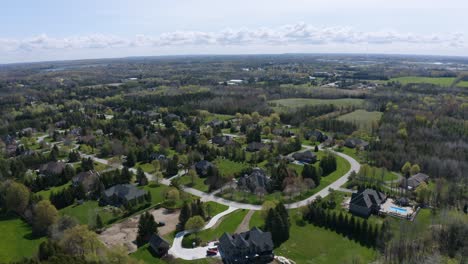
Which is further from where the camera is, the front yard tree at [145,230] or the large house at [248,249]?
the front yard tree at [145,230]

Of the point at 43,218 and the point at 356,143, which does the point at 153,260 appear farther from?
the point at 356,143

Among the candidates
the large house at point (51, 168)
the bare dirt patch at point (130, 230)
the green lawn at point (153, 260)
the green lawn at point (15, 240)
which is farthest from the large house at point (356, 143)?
the green lawn at point (15, 240)

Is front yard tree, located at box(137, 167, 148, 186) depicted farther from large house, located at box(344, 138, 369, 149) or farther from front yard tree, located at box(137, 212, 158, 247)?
large house, located at box(344, 138, 369, 149)

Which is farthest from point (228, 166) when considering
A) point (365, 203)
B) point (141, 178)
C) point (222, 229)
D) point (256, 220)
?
point (365, 203)

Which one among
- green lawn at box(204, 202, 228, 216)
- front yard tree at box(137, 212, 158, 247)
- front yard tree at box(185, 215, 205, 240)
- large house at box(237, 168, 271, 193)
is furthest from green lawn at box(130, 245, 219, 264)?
large house at box(237, 168, 271, 193)

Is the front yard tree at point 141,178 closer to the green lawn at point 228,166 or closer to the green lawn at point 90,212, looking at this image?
the green lawn at point 90,212

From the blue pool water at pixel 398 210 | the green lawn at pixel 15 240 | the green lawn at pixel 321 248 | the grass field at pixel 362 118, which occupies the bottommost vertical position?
the green lawn at pixel 15 240
